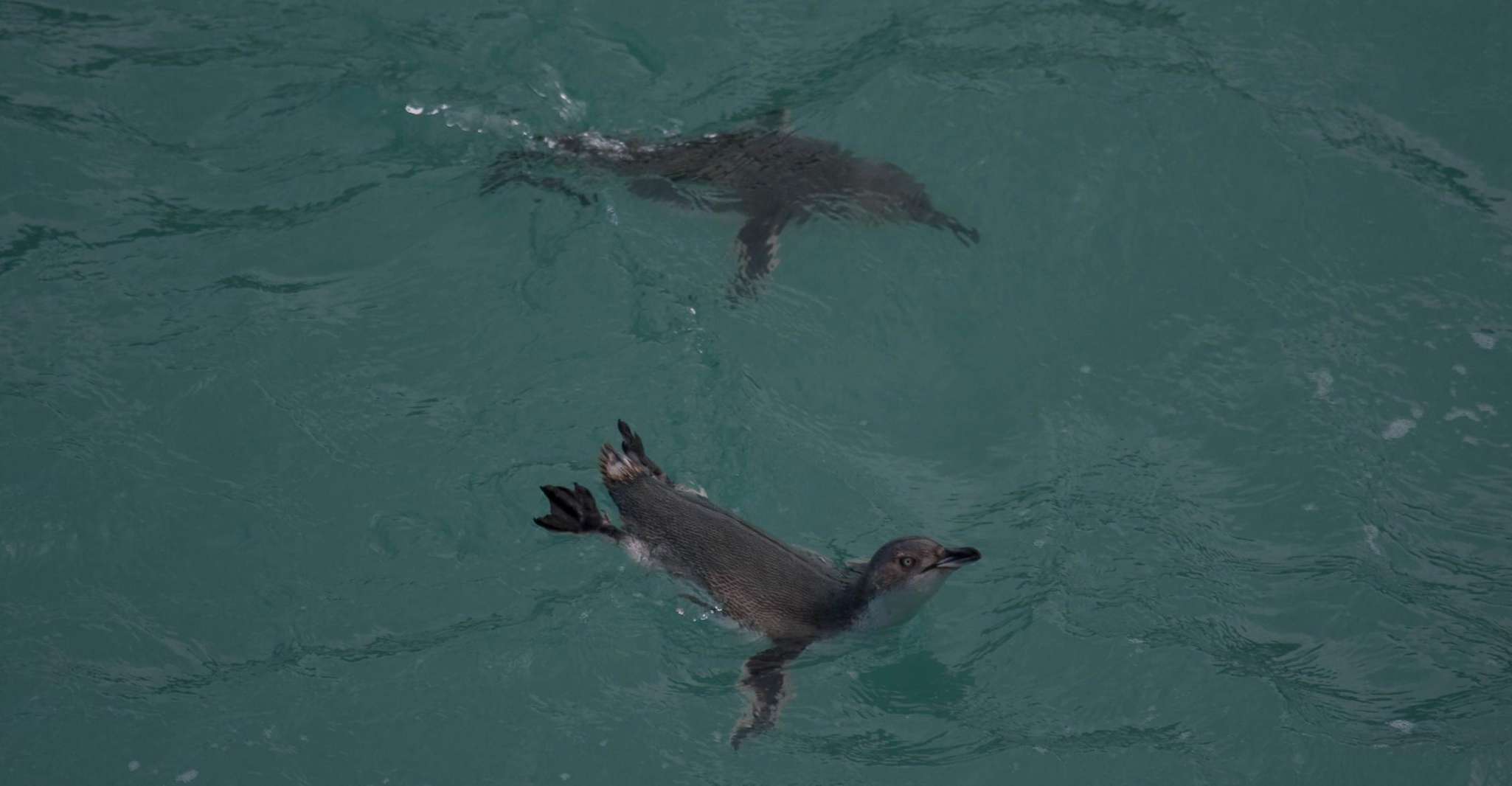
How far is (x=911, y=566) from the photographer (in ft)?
23.7

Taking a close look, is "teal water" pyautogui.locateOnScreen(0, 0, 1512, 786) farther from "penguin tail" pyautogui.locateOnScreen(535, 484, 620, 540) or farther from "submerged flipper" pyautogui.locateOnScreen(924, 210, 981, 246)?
"penguin tail" pyautogui.locateOnScreen(535, 484, 620, 540)

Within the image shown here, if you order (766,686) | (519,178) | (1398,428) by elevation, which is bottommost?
(766,686)

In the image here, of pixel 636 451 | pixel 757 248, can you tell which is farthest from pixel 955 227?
pixel 636 451

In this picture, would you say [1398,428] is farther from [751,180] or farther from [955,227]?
[751,180]

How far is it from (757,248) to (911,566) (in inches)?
130

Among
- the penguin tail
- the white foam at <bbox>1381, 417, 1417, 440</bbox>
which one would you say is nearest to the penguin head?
the penguin tail

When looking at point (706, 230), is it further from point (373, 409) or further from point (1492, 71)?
point (1492, 71)

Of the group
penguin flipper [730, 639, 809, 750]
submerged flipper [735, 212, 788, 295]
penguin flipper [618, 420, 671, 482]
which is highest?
submerged flipper [735, 212, 788, 295]

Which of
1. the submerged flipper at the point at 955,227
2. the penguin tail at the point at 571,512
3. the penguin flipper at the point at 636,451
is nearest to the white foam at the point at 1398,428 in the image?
the submerged flipper at the point at 955,227

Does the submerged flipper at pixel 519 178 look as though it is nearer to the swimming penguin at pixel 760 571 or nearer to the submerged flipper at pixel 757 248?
the submerged flipper at pixel 757 248

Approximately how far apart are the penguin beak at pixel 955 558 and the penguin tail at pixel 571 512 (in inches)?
79.1

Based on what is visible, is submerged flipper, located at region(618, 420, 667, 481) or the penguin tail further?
submerged flipper, located at region(618, 420, 667, 481)

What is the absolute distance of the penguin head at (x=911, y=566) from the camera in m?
7.18

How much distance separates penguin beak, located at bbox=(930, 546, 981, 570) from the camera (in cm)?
685
